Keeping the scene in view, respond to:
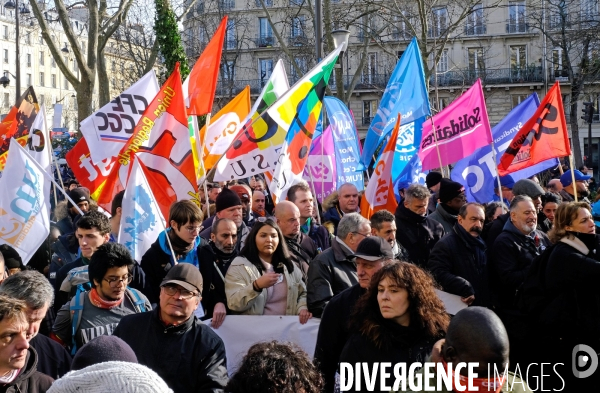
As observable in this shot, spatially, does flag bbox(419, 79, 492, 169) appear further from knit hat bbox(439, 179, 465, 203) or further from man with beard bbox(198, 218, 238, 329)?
man with beard bbox(198, 218, 238, 329)

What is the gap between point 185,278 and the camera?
452 cm

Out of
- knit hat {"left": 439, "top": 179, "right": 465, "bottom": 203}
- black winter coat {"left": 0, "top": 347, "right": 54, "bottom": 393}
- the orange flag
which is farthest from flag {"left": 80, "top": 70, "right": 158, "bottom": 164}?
black winter coat {"left": 0, "top": 347, "right": 54, "bottom": 393}

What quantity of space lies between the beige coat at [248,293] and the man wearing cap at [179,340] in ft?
3.78

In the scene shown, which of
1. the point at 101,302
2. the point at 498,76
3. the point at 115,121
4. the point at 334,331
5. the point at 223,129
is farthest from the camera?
the point at 498,76

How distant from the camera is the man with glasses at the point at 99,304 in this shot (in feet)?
16.5

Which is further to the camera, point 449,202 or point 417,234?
point 449,202

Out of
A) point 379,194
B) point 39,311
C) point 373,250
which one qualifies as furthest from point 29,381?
point 379,194

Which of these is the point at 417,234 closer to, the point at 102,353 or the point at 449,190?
the point at 449,190

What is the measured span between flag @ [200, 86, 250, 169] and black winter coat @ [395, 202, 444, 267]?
13.5 feet

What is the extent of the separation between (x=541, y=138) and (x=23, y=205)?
6298 mm

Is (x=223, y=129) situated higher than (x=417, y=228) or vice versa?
(x=223, y=129)

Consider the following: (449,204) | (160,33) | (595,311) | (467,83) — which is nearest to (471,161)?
(449,204)

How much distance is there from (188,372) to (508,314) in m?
3.26

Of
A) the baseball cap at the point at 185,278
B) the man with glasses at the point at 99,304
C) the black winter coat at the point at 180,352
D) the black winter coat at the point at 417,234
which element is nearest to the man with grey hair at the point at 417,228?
the black winter coat at the point at 417,234
